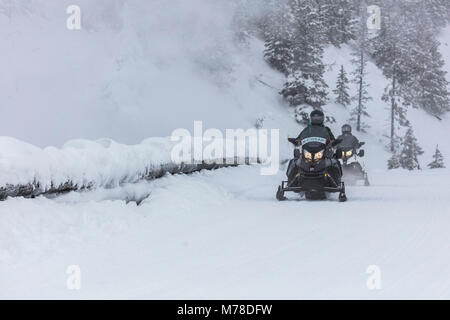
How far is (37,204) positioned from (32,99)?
754 inches

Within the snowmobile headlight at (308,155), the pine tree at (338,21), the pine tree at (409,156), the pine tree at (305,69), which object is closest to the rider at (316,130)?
the snowmobile headlight at (308,155)

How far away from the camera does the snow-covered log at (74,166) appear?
684 centimetres

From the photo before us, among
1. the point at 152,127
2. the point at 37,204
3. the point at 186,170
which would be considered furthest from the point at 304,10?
the point at 37,204

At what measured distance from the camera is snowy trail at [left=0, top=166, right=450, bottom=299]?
15.3 ft

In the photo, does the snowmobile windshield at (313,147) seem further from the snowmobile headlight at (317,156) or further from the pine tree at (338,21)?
the pine tree at (338,21)

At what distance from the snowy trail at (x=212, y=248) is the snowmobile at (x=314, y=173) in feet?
3.20

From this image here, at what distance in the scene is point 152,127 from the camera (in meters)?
28.9

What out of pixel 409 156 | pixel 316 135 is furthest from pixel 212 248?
pixel 409 156

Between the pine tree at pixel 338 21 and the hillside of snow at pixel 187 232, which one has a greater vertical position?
the pine tree at pixel 338 21

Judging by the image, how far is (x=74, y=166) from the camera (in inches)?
314

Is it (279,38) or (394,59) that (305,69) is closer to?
(279,38)

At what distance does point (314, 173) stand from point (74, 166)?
5.37 metres

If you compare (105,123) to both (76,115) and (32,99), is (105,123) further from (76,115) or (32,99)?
(32,99)

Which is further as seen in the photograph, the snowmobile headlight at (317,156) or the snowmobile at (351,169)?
the snowmobile at (351,169)
